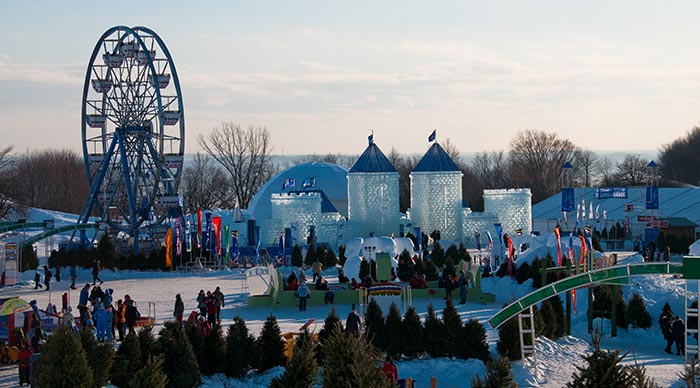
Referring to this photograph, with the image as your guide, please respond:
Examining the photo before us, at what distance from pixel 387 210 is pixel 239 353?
3061cm

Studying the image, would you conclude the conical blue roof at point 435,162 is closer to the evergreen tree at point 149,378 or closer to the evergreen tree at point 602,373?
the evergreen tree at point 149,378

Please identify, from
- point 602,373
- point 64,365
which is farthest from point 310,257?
point 602,373

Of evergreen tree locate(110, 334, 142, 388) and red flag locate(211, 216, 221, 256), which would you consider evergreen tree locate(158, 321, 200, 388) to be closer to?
evergreen tree locate(110, 334, 142, 388)

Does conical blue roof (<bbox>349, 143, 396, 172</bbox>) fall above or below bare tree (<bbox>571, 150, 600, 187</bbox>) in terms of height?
below

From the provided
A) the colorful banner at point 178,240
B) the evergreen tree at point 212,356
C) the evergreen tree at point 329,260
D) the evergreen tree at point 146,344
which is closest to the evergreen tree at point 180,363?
the evergreen tree at point 146,344

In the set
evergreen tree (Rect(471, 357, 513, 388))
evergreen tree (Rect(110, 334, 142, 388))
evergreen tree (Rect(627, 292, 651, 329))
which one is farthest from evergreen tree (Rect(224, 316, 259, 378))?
evergreen tree (Rect(627, 292, 651, 329))

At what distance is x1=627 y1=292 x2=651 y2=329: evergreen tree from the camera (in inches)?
1010

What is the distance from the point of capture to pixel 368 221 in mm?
49719

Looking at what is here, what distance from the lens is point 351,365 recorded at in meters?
13.9

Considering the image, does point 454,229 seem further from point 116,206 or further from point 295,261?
point 116,206

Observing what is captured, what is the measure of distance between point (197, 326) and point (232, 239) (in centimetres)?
2188

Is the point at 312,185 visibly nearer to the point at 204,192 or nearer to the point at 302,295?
the point at 302,295

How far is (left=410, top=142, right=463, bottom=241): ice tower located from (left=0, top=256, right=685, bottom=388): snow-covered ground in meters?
12.3

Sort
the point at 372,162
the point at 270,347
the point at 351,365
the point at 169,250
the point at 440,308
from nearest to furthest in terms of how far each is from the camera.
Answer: the point at 351,365, the point at 270,347, the point at 440,308, the point at 169,250, the point at 372,162
